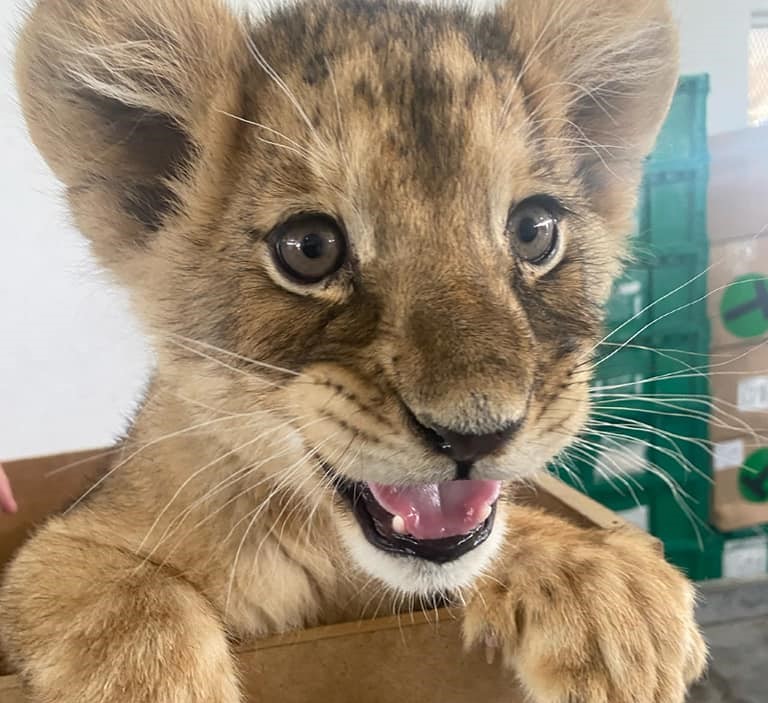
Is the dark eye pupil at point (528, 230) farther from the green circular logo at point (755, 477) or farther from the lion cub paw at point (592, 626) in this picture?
the green circular logo at point (755, 477)

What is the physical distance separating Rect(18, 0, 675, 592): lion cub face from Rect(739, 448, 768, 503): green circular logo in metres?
1.35

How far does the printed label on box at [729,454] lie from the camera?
2018 millimetres

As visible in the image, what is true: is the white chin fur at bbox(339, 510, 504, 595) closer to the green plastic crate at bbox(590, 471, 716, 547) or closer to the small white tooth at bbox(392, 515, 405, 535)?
the small white tooth at bbox(392, 515, 405, 535)

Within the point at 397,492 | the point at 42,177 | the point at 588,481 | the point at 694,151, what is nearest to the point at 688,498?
the point at 588,481

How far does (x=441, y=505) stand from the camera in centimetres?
73

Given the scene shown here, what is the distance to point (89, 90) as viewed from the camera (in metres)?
0.83

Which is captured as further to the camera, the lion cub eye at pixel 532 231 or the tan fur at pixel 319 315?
the lion cub eye at pixel 532 231

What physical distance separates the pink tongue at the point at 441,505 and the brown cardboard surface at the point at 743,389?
1321 millimetres

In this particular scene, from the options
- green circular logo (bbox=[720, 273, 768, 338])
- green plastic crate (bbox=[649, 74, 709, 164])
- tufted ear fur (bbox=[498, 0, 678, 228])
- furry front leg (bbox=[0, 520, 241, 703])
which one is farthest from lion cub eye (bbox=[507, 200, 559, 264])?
green circular logo (bbox=[720, 273, 768, 338])

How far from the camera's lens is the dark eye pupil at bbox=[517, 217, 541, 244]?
815 mm

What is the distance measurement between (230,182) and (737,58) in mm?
1155

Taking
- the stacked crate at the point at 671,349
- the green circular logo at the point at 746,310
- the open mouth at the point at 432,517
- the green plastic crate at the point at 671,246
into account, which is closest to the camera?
the open mouth at the point at 432,517

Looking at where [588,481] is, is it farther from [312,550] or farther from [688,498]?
[312,550]

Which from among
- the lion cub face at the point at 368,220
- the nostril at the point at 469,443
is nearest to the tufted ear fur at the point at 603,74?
the lion cub face at the point at 368,220
